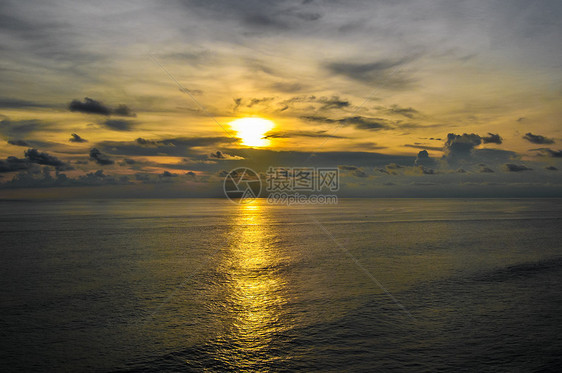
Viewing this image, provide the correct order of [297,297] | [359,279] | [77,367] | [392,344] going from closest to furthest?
[77,367] < [392,344] < [297,297] < [359,279]

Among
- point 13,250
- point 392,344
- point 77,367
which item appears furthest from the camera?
point 13,250

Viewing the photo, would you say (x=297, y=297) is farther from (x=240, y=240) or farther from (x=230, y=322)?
(x=240, y=240)

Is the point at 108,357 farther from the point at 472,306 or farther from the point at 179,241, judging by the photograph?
the point at 179,241

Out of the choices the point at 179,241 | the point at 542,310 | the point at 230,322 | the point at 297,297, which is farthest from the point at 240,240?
the point at 542,310

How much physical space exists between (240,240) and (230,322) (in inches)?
1347

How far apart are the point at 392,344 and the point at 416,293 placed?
816 centimetres

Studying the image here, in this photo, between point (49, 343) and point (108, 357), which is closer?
point (108, 357)

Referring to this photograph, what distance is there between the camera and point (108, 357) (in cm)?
1368

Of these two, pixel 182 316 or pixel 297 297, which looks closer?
pixel 182 316

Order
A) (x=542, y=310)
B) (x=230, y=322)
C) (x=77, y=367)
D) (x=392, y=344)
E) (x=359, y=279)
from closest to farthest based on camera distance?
(x=77, y=367) → (x=392, y=344) → (x=230, y=322) → (x=542, y=310) → (x=359, y=279)

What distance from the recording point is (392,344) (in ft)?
48.6

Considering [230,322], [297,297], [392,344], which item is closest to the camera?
[392,344]

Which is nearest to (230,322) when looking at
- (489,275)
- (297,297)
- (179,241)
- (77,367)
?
(297,297)

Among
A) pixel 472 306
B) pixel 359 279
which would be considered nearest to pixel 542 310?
pixel 472 306
